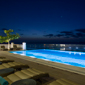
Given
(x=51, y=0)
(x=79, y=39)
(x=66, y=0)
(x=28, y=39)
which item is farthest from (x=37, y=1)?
(x=28, y=39)

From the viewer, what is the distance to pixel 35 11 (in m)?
22.6

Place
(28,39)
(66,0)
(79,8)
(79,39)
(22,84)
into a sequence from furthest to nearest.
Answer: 1. (28,39)
2. (79,39)
3. (79,8)
4. (66,0)
5. (22,84)

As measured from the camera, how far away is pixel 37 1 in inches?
743

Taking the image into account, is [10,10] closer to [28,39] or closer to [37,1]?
[37,1]

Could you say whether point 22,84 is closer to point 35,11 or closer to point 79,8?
point 35,11

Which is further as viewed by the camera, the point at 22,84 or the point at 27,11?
the point at 27,11

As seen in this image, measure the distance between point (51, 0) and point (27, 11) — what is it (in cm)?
611

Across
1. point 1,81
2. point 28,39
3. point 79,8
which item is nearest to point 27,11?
point 79,8

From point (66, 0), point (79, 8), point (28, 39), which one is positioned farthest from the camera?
point (28, 39)

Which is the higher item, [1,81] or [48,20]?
[48,20]

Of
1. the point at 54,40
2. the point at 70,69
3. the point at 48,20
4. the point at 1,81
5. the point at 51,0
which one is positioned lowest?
the point at 70,69

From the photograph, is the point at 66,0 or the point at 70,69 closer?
the point at 70,69

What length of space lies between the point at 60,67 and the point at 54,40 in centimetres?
3473

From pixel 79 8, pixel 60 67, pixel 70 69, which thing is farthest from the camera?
pixel 79 8
